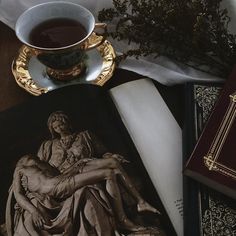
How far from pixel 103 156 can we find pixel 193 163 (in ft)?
0.34

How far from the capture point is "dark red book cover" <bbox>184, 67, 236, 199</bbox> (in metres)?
0.47

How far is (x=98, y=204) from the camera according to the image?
481mm

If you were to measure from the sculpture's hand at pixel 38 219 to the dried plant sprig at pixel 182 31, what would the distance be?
0.22 meters

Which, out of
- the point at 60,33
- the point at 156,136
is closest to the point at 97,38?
the point at 60,33

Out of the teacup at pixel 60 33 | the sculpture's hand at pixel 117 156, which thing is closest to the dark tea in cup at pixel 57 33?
the teacup at pixel 60 33

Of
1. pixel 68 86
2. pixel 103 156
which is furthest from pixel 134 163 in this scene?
pixel 68 86

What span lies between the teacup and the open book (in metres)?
0.04

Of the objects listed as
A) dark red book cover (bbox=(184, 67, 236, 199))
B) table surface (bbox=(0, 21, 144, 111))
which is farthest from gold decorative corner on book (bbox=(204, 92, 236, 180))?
table surface (bbox=(0, 21, 144, 111))

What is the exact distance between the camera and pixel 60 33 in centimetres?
59

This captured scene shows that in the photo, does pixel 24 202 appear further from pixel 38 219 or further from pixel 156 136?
pixel 156 136

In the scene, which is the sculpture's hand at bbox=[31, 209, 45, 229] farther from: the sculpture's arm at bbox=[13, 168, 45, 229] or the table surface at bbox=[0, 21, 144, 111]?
the table surface at bbox=[0, 21, 144, 111]

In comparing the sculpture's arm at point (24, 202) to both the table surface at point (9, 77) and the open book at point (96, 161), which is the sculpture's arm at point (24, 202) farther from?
the table surface at point (9, 77)

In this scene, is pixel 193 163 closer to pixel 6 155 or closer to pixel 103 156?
pixel 103 156

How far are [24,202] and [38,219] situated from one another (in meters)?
0.03
